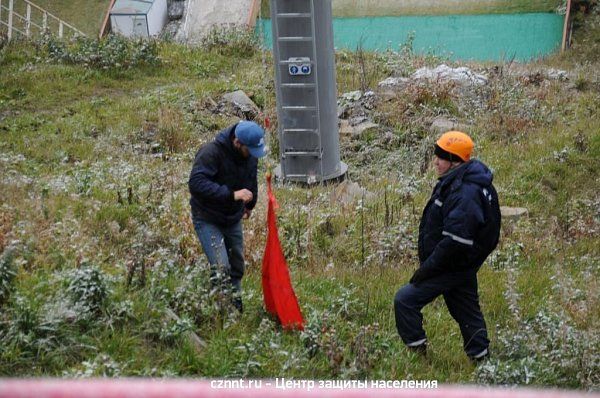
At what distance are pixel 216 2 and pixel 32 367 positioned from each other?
78.9ft

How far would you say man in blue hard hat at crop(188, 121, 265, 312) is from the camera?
6.55 meters

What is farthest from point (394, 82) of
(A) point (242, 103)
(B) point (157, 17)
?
(B) point (157, 17)

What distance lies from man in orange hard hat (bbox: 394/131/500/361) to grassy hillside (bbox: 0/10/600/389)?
1.19 ft

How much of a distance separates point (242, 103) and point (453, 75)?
4.17m

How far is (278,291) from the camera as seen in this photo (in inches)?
270

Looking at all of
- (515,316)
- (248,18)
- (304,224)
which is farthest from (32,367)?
(248,18)

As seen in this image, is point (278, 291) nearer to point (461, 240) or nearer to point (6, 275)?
point (461, 240)

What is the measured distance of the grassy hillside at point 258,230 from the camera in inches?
238

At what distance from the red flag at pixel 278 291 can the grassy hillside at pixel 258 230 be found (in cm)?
12

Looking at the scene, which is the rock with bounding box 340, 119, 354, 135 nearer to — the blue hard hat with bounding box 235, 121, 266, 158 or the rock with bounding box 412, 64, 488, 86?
the rock with bounding box 412, 64, 488, 86

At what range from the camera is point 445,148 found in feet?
19.8

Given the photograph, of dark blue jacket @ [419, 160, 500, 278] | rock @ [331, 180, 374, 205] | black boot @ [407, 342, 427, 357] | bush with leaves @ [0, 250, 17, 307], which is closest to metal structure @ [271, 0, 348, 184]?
rock @ [331, 180, 374, 205]

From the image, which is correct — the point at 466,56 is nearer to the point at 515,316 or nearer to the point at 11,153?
the point at 11,153

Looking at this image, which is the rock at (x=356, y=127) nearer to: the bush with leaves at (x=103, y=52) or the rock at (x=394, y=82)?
the rock at (x=394, y=82)
